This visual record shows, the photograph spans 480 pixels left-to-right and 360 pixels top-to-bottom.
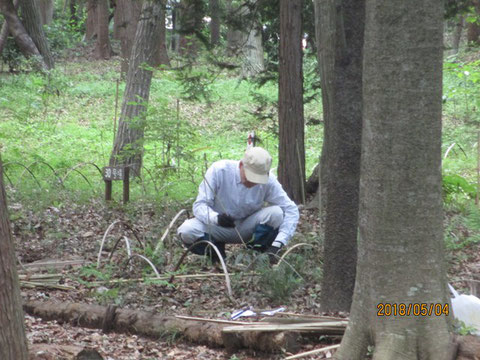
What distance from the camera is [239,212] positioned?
6840 millimetres

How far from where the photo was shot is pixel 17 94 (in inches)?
766

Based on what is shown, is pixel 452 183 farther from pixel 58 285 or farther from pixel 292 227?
pixel 58 285

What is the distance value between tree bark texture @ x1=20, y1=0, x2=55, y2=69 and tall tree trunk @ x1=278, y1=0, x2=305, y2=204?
1417 centimetres

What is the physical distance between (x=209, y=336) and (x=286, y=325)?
2.10ft

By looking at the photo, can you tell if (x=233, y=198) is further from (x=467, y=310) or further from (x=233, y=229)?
(x=467, y=310)

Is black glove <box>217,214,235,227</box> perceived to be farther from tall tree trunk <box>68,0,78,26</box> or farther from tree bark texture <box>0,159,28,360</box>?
tall tree trunk <box>68,0,78,26</box>

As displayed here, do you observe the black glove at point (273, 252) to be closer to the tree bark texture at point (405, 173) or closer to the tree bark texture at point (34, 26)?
the tree bark texture at point (405, 173)

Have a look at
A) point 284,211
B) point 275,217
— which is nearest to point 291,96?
point 284,211

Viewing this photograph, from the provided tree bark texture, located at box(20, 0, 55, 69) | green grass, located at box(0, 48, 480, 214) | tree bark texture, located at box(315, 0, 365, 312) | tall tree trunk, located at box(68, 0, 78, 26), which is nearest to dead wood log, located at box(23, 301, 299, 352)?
tree bark texture, located at box(315, 0, 365, 312)

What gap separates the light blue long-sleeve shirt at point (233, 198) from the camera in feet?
21.8

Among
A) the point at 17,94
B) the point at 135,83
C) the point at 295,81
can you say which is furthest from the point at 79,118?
the point at 295,81

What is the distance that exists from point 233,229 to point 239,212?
0.19 meters

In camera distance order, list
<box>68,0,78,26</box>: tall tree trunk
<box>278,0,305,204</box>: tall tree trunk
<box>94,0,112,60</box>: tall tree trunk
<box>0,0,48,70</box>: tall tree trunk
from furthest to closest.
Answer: <box>68,0,78,26</box>: tall tree trunk, <box>94,0,112,60</box>: tall tree trunk, <box>0,0,48,70</box>: tall tree trunk, <box>278,0,305,204</box>: tall tree trunk

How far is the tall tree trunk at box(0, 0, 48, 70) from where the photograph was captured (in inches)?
822
